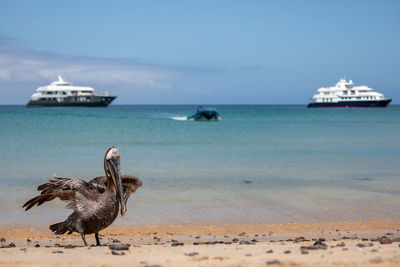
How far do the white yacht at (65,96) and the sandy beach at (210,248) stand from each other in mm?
103504

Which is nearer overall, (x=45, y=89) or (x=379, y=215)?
(x=379, y=215)

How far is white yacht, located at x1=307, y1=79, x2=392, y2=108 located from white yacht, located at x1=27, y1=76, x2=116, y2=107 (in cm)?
5104

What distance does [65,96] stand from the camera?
10856cm

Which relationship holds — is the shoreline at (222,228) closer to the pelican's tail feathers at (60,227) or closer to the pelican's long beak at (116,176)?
the pelican's tail feathers at (60,227)

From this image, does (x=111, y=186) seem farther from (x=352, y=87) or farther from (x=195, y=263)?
(x=352, y=87)

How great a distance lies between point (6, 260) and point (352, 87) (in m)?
122

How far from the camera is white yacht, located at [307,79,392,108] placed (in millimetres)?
117688

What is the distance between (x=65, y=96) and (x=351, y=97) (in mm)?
64366

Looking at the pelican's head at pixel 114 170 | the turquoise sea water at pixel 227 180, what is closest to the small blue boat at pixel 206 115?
the turquoise sea water at pixel 227 180

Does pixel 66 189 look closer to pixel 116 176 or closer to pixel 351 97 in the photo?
pixel 116 176

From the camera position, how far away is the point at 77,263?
4.84m

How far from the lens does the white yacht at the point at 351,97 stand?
117688 millimetres

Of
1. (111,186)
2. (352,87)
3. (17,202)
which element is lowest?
(17,202)

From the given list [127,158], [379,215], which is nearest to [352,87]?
→ [127,158]
